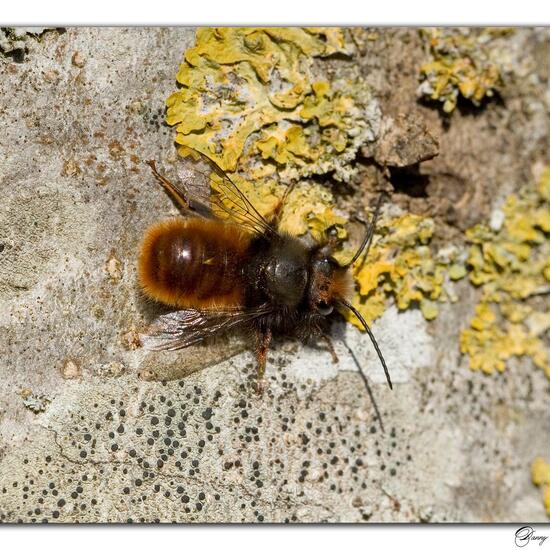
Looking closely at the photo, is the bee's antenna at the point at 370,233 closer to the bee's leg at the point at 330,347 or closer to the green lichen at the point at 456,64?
the bee's leg at the point at 330,347

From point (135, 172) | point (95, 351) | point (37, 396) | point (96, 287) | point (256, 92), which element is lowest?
point (37, 396)

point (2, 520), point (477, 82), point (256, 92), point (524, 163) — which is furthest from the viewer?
point (524, 163)

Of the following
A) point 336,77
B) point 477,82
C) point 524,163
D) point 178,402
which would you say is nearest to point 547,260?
point 524,163

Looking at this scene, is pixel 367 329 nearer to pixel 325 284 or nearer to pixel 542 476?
pixel 325 284

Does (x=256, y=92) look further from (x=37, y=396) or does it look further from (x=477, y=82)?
(x=37, y=396)

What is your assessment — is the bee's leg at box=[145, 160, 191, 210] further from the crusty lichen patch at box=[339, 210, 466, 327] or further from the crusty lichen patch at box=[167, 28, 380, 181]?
the crusty lichen patch at box=[339, 210, 466, 327]

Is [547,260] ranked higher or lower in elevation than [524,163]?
lower
